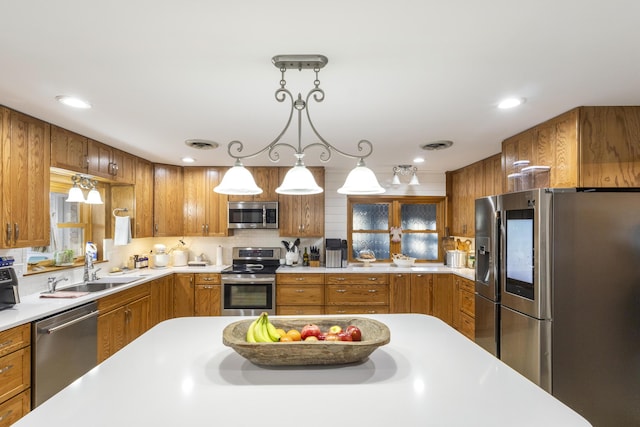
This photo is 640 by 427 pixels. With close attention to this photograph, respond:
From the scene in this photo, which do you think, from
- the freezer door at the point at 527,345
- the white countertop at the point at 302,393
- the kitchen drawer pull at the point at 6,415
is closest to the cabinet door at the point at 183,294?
the kitchen drawer pull at the point at 6,415

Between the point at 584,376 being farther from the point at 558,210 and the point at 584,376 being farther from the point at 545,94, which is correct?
the point at 545,94

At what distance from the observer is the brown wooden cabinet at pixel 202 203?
4.41 meters

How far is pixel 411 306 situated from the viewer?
4160 millimetres

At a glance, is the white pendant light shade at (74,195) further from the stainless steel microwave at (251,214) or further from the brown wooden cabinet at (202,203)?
the stainless steel microwave at (251,214)

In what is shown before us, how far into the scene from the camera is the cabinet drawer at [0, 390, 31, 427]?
74.9 inches

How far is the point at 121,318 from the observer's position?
304 centimetres

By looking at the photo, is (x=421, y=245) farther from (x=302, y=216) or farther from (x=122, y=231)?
(x=122, y=231)

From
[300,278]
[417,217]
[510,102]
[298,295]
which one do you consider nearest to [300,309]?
[298,295]

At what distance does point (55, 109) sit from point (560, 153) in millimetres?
3412

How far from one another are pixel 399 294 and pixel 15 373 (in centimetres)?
351

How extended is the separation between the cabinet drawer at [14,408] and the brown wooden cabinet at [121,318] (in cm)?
65

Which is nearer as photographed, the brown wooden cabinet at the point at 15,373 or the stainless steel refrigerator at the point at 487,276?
the brown wooden cabinet at the point at 15,373

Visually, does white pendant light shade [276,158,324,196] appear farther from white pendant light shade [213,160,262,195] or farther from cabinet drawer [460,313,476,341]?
cabinet drawer [460,313,476,341]

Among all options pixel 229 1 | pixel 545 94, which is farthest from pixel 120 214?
pixel 545 94
